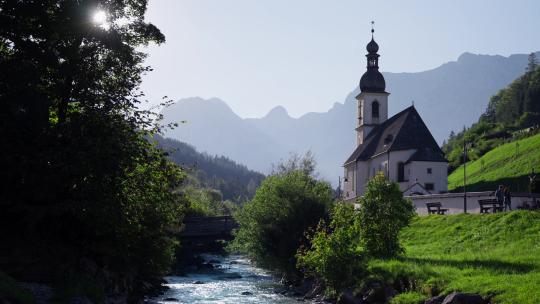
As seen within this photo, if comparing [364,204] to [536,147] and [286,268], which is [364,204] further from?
[536,147]

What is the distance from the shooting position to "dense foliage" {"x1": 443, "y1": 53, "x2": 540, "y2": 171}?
10469 centimetres

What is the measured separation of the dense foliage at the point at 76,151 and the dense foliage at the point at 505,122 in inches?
3216

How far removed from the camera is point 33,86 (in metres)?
21.0

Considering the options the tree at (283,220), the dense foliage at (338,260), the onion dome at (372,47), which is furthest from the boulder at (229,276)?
the onion dome at (372,47)

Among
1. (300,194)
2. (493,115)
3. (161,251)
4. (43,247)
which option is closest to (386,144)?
(300,194)

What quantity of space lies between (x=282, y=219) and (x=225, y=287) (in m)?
5.50

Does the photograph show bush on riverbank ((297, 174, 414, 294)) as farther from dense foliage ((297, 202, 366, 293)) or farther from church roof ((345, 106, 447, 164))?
church roof ((345, 106, 447, 164))

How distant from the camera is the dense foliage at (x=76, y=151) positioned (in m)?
20.7

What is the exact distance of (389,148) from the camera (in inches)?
2574

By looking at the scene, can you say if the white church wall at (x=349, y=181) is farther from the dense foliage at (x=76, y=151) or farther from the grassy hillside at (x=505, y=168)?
the dense foliage at (x=76, y=151)

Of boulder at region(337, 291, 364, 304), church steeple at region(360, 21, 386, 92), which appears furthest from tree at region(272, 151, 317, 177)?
boulder at region(337, 291, 364, 304)

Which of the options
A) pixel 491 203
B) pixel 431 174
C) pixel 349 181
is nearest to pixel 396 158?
pixel 431 174

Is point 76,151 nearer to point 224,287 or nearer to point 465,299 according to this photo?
point 465,299

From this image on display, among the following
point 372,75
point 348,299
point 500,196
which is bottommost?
point 348,299
